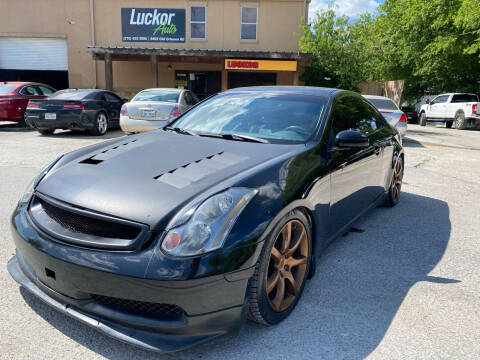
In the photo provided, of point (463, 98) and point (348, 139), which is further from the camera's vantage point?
point (463, 98)

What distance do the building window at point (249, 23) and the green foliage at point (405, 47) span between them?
361 centimetres

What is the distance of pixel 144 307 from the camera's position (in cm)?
197

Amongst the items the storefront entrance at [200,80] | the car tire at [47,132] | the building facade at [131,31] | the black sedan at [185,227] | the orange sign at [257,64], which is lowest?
the car tire at [47,132]

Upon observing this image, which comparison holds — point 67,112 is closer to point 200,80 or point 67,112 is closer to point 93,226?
point 93,226

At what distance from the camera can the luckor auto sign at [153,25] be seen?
69.0ft

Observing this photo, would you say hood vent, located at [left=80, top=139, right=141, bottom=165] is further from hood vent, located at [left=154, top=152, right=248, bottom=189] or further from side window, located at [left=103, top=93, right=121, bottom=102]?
side window, located at [left=103, top=93, right=121, bottom=102]

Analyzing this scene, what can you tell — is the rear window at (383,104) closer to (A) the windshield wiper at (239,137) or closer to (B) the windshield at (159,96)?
(B) the windshield at (159,96)

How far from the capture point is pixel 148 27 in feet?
69.7

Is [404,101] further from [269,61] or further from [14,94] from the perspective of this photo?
[14,94]

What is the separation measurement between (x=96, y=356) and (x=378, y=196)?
3.30 metres

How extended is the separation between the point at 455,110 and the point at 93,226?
68.3ft

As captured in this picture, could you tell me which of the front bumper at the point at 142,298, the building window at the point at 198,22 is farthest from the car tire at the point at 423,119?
the front bumper at the point at 142,298

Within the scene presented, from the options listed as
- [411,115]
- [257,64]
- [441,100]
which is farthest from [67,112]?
[411,115]

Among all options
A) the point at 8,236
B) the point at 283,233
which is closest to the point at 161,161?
the point at 283,233
